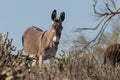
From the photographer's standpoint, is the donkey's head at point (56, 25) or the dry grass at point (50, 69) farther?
the donkey's head at point (56, 25)

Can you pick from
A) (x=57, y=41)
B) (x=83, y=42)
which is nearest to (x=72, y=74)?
(x=57, y=41)

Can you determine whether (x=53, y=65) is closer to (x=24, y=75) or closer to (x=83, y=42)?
(x=24, y=75)

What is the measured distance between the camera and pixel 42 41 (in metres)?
20.1

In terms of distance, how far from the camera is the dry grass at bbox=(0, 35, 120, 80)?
17.5ft

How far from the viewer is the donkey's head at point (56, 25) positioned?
1789cm

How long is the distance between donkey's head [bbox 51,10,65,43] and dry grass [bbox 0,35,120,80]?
923cm

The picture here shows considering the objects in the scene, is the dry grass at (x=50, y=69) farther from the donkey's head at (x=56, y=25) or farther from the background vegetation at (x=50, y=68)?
the donkey's head at (x=56, y=25)

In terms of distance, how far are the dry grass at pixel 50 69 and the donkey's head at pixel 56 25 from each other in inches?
363

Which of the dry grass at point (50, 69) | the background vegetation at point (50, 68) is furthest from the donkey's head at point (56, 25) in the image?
the dry grass at point (50, 69)

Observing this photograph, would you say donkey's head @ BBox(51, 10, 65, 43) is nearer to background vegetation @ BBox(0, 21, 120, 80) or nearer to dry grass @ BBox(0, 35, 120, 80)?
background vegetation @ BBox(0, 21, 120, 80)

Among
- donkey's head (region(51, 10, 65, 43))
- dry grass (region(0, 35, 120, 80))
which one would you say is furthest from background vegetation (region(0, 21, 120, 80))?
donkey's head (region(51, 10, 65, 43))

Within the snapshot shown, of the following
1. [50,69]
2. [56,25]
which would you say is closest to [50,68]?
[50,69]

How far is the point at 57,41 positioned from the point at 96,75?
953cm

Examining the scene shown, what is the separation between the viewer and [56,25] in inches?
721
